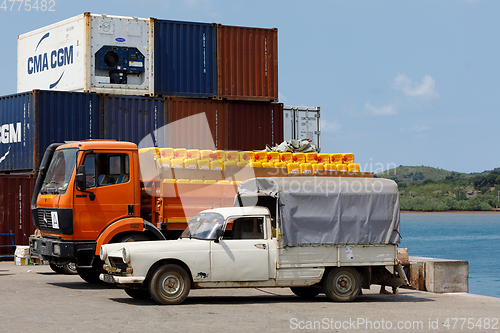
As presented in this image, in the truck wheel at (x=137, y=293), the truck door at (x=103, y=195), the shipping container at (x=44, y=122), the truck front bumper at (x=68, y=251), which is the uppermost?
the shipping container at (x=44, y=122)

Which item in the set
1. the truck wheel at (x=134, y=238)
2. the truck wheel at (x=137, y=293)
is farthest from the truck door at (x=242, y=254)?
the truck wheel at (x=134, y=238)

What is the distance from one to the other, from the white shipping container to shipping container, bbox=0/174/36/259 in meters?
3.69

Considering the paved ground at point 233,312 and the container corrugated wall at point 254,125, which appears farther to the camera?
the container corrugated wall at point 254,125

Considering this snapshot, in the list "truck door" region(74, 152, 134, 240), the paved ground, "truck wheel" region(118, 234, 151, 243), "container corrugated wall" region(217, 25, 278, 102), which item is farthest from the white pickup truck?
"container corrugated wall" region(217, 25, 278, 102)

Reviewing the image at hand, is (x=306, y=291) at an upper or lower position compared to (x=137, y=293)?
lower

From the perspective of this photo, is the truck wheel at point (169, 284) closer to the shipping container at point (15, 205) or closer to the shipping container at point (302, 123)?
the shipping container at point (15, 205)

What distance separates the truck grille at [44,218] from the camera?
1332 cm

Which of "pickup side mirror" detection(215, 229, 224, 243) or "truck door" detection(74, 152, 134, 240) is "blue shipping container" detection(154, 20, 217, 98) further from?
"pickup side mirror" detection(215, 229, 224, 243)

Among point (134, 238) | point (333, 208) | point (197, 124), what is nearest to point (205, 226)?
point (134, 238)

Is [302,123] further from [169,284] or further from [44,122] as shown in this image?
[169,284]

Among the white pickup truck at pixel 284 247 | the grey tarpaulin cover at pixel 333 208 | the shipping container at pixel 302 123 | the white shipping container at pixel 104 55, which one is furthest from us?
the shipping container at pixel 302 123

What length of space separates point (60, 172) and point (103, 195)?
1095 mm

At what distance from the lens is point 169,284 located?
11.0m

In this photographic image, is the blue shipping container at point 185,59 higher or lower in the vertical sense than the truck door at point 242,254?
higher
